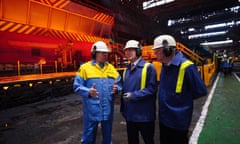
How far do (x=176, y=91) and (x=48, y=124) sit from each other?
3560 mm

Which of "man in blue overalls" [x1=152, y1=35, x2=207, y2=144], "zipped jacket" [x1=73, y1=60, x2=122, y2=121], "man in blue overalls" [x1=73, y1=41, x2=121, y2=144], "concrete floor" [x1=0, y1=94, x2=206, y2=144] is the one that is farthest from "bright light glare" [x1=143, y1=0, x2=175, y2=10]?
"man in blue overalls" [x1=152, y1=35, x2=207, y2=144]

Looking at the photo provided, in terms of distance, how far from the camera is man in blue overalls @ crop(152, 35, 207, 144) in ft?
5.30

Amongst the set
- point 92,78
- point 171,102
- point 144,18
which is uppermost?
point 144,18

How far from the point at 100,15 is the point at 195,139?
9.00 m

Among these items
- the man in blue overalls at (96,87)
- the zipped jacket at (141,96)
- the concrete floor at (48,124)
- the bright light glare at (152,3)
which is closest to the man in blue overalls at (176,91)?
the zipped jacket at (141,96)

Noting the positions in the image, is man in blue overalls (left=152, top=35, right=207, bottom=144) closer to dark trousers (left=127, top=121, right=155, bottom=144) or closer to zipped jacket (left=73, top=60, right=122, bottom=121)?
dark trousers (left=127, top=121, right=155, bottom=144)

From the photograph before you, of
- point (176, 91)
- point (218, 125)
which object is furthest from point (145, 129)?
point (218, 125)

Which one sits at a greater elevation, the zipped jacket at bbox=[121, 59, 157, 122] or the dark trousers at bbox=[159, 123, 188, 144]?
the zipped jacket at bbox=[121, 59, 157, 122]

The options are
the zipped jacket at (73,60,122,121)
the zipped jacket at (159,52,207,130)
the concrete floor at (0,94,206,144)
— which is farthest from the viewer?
the concrete floor at (0,94,206,144)

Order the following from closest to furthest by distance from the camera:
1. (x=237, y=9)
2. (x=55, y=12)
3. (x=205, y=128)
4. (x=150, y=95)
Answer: (x=150, y=95) → (x=205, y=128) → (x=55, y=12) → (x=237, y=9)

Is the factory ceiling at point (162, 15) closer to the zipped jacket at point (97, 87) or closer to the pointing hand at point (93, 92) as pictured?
the zipped jacket at point (97, 87)

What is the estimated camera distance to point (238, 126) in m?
3.44

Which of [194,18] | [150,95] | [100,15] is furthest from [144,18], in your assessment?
[150,95]

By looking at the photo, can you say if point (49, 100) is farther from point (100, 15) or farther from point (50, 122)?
point (100, 15)
